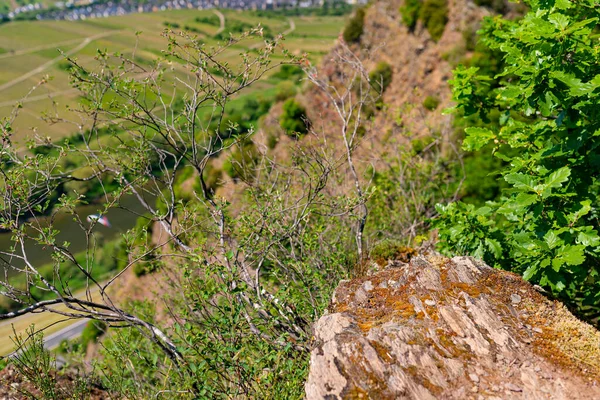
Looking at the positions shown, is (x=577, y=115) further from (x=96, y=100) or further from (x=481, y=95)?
(x=96, y=100)

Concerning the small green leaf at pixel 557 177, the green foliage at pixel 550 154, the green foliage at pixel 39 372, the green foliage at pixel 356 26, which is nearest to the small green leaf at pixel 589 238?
the green foliage at pixel 550 154

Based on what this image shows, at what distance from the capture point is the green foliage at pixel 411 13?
31359 mm

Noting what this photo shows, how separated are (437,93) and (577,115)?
23.7 m

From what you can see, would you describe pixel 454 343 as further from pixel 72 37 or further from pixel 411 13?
pixel 72 37

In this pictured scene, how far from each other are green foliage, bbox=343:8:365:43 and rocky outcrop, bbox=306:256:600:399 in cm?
3351

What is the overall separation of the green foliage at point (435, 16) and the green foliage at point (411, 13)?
70 centimetres

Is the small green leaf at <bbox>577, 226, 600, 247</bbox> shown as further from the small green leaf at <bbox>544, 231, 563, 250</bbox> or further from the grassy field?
the grassy field

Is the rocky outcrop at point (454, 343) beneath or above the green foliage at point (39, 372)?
above

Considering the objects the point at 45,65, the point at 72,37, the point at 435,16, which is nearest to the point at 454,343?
the point at 435,16

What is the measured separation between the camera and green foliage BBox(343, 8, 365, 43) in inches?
1398

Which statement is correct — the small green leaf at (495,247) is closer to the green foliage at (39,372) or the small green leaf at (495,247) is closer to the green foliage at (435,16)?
the green foliage at (39,372)

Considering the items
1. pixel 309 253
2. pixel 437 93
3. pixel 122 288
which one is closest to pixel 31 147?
pixel 309 253

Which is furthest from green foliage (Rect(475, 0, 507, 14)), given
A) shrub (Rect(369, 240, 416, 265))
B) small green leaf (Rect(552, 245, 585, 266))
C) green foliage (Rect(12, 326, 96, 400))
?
green foliage (Rect(12, 326, 96, 400))

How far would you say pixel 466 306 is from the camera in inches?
191
